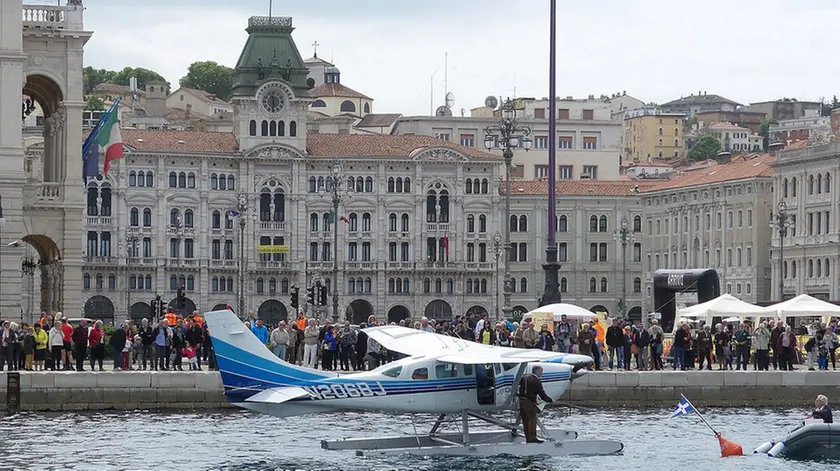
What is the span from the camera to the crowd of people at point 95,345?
4547cm

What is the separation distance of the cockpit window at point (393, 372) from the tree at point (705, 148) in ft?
525

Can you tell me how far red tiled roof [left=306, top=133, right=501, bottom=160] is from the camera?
407 feet

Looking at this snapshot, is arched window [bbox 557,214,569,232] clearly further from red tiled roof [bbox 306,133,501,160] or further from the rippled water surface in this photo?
the rippled water surface

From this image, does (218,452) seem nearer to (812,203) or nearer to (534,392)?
(534,392)

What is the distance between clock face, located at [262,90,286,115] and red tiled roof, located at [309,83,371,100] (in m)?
40.9

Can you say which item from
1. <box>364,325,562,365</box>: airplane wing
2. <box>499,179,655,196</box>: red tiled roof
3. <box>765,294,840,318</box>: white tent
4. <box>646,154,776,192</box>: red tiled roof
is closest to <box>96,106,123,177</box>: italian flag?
<box>765,294,840,318</box>: white tent

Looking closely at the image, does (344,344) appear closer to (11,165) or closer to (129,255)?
(11,165)

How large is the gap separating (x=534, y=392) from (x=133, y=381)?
12355 millimetres

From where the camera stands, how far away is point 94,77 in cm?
19188

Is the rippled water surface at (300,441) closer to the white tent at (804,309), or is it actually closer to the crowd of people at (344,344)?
the crowd of people at (344,344)

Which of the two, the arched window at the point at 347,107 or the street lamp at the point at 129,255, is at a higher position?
the arched window at the point at 347,107

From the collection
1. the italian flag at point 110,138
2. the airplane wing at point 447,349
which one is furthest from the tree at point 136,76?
the airplane wing at point 447,349

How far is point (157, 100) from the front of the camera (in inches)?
6531

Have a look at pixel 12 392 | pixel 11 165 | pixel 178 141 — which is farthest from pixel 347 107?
pixel 12 392
